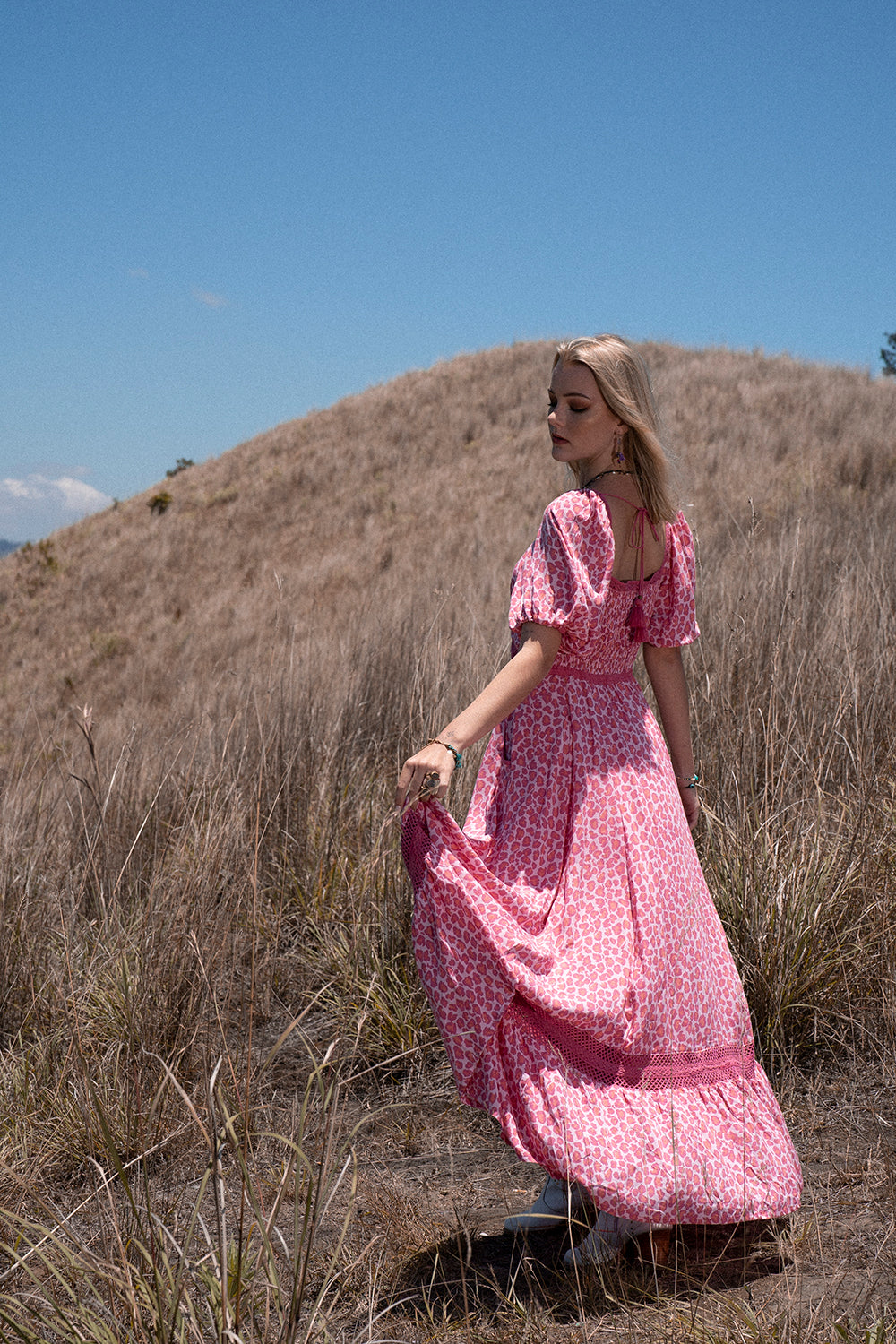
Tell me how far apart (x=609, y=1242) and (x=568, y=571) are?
4.21 ft

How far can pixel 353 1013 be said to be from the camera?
2.84 m

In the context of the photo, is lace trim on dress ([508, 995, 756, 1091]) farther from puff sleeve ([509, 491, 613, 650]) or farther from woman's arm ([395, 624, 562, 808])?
puff sleeve ([509, 491, 613, 650])

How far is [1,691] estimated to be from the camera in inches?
609

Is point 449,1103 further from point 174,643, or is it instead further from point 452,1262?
point 174,643

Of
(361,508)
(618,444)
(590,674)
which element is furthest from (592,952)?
(361,508)

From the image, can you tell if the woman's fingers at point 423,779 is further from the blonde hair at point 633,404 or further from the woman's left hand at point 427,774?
the blonde hair at point 633,404

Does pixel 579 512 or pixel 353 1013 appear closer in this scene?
pixel 579 512

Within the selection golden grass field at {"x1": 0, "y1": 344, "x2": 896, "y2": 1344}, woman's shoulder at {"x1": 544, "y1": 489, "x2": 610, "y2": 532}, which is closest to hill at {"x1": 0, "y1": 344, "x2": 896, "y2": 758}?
golden grass field at {"x1": 0, "y1": 344, "x2": 896, "y2": 1344}

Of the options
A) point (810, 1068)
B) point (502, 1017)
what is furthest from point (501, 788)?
point (810, 1068)

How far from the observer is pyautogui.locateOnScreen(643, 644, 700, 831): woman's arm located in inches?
87.9

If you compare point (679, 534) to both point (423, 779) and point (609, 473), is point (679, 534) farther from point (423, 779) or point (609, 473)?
point (423, 779)

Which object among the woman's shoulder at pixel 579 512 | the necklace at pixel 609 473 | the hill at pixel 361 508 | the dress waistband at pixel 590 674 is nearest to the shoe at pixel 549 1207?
the dress waistband at pixel 590 674

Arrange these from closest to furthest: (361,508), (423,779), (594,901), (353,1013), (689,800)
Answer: (423,779) → (594,901) → (689,800) → (353,1013) → (361,508)

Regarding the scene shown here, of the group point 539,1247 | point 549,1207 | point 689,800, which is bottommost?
point 539,1247
